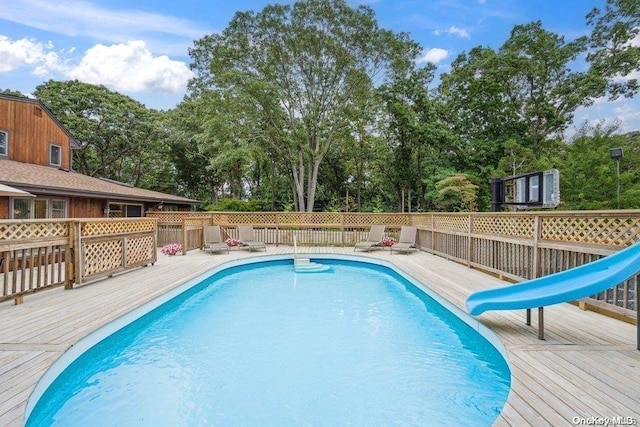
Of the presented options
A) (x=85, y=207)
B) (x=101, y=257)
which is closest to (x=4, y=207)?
(x=85, y=207)

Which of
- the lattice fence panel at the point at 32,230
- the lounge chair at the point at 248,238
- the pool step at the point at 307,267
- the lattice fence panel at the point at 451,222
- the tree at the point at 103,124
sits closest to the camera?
the lattice fence panel at the point at 32,230

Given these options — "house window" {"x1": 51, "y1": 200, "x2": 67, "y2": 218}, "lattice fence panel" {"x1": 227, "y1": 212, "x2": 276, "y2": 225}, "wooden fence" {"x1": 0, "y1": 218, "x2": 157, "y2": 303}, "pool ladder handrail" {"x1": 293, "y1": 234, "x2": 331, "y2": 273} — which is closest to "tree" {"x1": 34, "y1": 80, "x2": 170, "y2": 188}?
"house window" {"x1": 51, "y1": 200, "x2": 67, "y2": 218}

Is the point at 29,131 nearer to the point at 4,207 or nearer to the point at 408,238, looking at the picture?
the point at 4,207

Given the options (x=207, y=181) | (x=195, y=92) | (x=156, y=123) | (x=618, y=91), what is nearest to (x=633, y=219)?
(x=618, y=91)

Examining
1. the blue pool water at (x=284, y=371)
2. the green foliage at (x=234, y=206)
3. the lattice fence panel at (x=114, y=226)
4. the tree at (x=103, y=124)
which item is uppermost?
the tree at (x=103, y=124)

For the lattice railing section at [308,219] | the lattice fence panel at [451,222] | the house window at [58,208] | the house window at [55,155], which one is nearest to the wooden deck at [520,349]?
the lattice fence panel at [451,222]

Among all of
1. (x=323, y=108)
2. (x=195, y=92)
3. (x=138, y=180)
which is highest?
(x=195, y=92)

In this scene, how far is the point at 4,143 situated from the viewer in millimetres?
11578

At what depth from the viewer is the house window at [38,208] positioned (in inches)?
355

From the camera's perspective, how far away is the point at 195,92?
20.5 m

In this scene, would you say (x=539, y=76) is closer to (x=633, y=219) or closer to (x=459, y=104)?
(x=459, y=104)

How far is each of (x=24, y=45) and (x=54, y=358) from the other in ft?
65.7

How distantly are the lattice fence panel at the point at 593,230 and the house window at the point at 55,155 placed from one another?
53.9ft

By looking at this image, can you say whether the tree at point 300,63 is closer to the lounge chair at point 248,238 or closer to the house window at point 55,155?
the house window at point 55,155
